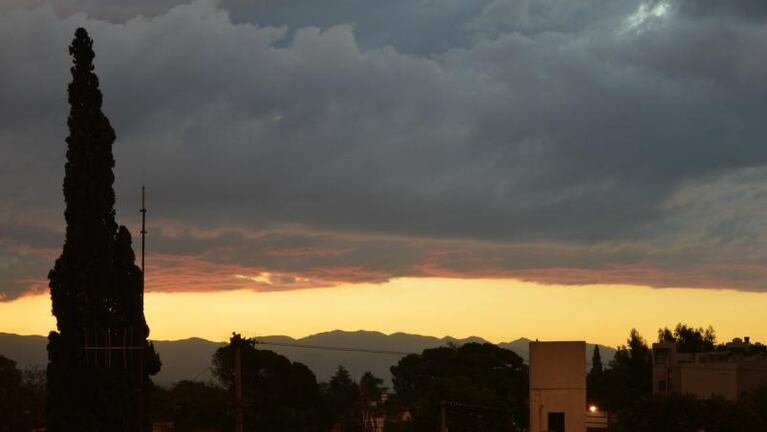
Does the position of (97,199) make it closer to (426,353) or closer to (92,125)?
(92,125)

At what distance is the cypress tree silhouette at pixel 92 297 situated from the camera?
2258 inches

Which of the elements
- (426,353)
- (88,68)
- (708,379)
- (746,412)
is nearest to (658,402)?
(746,412)

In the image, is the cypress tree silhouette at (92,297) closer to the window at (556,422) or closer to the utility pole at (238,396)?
the utility pole at (238,396)

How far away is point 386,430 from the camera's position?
125 meters

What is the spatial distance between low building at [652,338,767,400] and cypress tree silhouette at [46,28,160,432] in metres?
51.1

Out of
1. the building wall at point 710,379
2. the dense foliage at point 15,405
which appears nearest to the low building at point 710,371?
the building wall at point 710,379

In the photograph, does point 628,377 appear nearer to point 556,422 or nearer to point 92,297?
point 556,422

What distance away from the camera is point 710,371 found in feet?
380

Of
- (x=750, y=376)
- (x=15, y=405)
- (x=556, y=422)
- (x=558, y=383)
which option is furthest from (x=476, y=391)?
(x=15, y=405)

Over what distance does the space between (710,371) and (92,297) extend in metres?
74.7

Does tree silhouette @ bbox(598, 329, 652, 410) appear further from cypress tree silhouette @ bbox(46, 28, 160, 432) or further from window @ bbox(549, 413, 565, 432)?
cypress tree silhouette @ bbox(46, 28, 160, 432)

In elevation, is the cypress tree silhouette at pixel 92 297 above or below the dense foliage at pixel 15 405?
above

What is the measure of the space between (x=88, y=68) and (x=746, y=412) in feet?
128

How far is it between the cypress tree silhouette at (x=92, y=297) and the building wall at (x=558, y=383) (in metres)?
21.8
